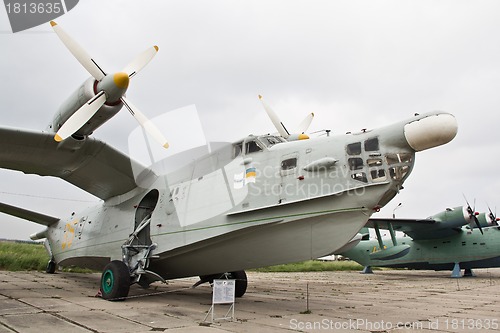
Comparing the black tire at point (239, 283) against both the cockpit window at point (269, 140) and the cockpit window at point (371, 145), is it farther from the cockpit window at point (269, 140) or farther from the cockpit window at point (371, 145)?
the cockpit window at point (371, 145)

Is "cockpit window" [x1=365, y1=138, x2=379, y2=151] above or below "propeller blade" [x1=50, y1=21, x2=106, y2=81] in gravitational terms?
below

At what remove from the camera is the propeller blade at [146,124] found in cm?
905

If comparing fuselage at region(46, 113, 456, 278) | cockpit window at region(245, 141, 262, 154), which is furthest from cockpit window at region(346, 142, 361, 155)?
cockpit window at region(245, 141, 262, 154)

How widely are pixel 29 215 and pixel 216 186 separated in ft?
32.3

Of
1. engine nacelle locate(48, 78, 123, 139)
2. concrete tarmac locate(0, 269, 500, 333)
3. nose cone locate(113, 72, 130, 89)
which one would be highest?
nose cone locate(113, 72, 130, 89)

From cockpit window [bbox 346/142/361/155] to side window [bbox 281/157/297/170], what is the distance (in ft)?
3.73

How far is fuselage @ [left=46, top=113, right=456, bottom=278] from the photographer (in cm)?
689

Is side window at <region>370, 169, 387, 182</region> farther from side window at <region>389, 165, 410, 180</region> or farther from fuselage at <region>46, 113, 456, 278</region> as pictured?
side window at <region>389, 165, 410, 180</region>

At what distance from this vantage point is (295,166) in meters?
7.74

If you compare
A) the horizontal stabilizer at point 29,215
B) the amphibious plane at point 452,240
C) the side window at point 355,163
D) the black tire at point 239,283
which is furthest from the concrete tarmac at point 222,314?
the amphibious plane at point 452,240

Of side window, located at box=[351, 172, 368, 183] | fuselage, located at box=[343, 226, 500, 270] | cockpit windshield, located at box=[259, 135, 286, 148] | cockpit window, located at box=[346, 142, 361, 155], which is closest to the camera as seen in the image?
side window, located at box=[351, 172, 368, 183]

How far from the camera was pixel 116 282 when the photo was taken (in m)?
8.98

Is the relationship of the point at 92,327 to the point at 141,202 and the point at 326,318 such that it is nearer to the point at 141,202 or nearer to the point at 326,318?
the point at 326,318

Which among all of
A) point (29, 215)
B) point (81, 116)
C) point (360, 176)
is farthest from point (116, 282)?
point (29, 215)
